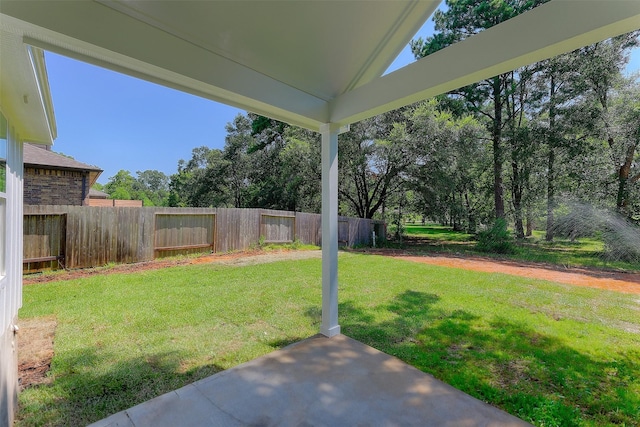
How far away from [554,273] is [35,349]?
28.4ft

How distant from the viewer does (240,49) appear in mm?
1899

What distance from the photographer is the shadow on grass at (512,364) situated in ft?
6.33

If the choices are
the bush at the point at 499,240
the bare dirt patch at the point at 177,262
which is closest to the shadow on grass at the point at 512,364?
the bare dirt patch at the point at 177,262

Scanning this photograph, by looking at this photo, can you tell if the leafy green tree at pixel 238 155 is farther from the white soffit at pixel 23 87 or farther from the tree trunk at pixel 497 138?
the white soffit at pixel 23 87

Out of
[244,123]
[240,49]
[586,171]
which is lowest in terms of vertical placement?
[240,49]

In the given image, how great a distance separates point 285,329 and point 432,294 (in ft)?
8.74

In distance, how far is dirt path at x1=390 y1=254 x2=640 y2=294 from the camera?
5297 mm

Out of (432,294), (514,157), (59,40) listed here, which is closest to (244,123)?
(514,157)

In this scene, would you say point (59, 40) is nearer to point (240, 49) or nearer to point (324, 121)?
point (240, 49)

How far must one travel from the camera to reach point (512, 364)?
2.49m

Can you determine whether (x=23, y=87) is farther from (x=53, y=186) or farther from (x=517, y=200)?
(x=517, y=200)

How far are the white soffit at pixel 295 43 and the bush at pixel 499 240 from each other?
369 inches

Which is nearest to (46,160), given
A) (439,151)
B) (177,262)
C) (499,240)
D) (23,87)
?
(177,262)

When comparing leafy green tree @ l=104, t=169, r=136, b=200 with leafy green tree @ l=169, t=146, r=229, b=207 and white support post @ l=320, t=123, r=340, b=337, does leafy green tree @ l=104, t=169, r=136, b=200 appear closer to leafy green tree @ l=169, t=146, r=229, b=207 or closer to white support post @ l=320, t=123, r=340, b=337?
leafy green tree @ l=169, t=146, r=229, b=207
